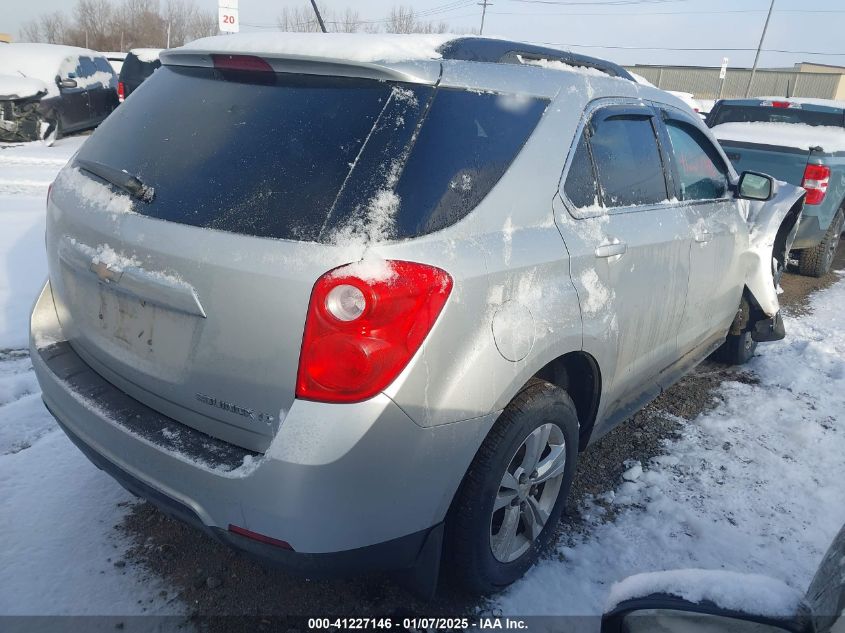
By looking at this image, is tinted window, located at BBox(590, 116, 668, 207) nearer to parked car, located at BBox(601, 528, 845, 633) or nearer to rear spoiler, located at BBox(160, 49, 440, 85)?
rear spoiler, located at BBox(160, 49, 440, 85)

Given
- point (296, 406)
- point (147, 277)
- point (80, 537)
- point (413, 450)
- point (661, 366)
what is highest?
point (147, 277)

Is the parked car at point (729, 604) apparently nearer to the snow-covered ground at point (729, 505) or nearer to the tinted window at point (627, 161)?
the snow-covered ground at point (729, 505)

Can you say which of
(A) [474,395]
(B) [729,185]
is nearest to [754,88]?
(B) [729,185]

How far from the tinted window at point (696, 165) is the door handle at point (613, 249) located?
3.02 feet

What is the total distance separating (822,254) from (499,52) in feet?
21.7

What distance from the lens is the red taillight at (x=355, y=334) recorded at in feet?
5.39

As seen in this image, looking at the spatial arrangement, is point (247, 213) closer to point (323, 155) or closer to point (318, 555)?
point (323, 155)

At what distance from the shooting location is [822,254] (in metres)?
7.29

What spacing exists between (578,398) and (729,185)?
201 centimetres

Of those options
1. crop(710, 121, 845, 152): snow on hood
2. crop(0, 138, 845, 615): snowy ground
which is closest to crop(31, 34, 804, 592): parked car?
crop(0, 138, 845, 615): snowy ground

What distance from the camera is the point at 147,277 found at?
1837mm

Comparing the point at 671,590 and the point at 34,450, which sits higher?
the point at 671,590

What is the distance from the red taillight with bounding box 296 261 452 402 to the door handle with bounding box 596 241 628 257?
99cm

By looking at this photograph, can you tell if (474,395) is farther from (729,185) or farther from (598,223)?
(729,185)
